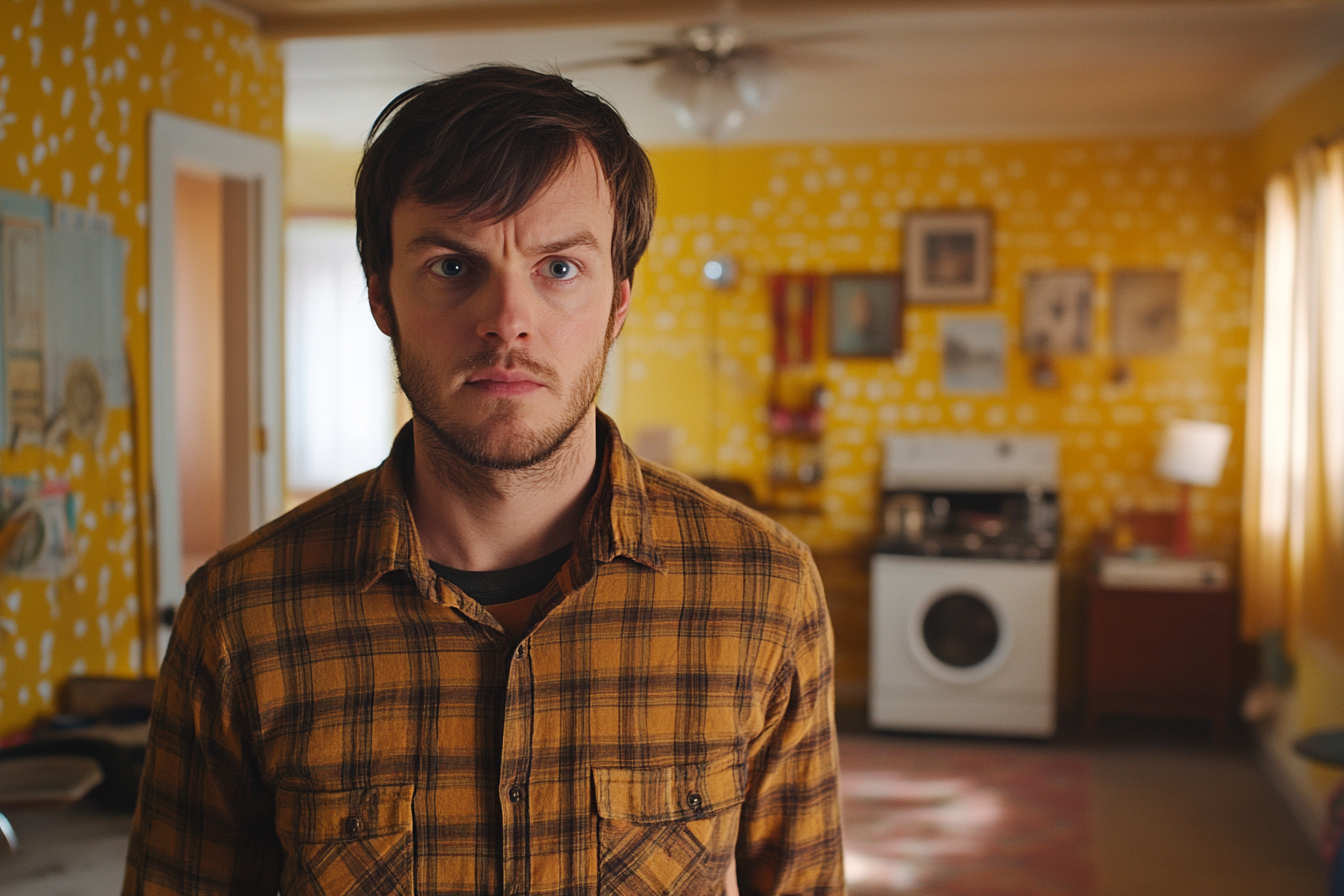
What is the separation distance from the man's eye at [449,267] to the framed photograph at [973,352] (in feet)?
14.8

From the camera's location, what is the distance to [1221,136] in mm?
5066

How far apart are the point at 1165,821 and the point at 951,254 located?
2599 mm

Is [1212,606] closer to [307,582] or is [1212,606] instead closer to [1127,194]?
[1127,194]

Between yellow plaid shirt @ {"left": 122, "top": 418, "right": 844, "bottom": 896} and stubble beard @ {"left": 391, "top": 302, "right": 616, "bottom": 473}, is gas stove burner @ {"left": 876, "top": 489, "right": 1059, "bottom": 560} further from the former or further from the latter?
stubble beard @ {"left": 391, "top": 302, "right": 616, "bottom": 473}

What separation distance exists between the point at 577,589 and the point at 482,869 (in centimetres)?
27

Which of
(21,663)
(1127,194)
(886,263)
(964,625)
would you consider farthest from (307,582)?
(1127,194)

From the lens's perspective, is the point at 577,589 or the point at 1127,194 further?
the point at 1127,194

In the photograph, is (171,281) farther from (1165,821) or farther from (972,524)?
(1165,821)

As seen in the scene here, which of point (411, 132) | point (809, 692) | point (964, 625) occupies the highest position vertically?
point (411, 132)

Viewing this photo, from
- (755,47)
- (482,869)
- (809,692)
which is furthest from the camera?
(755,47)

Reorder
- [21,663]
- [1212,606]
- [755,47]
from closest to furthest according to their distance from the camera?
[21,663] → [755,47] → [1212,606]

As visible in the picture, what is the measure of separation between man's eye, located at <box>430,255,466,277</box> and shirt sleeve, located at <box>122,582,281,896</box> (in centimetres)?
39

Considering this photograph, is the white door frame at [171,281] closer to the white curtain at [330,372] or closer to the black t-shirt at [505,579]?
the black t-shirt at [505,579]

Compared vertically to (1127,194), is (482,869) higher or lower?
lower
